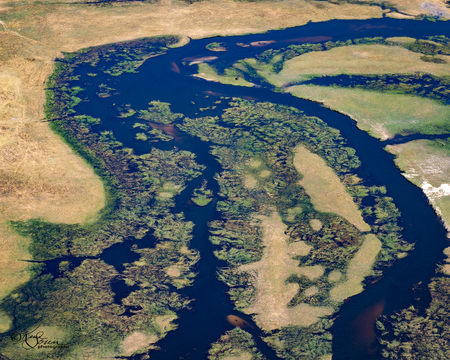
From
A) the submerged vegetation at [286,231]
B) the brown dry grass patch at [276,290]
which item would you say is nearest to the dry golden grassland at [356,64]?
the submerged vegetation at [286,231]

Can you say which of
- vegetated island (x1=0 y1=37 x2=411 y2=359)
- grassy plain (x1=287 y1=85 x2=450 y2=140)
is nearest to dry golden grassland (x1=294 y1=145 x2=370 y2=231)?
vegetated island (x1=0 y1=37 x2=411 y2=359)

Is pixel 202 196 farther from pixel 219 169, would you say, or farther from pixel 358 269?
pixel 358 269

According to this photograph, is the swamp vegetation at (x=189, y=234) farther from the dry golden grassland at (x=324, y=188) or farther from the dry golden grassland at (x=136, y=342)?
the dry golden grassland at (x=324, y=188)

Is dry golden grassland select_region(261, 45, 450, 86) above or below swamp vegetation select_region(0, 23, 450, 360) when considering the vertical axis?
above

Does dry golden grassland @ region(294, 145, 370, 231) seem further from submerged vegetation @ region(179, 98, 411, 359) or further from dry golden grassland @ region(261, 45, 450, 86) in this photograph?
dry golden grassland @ region(261, 45, 450, 86)

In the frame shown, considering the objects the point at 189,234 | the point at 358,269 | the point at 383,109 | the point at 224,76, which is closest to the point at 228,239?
the point at 189,234
